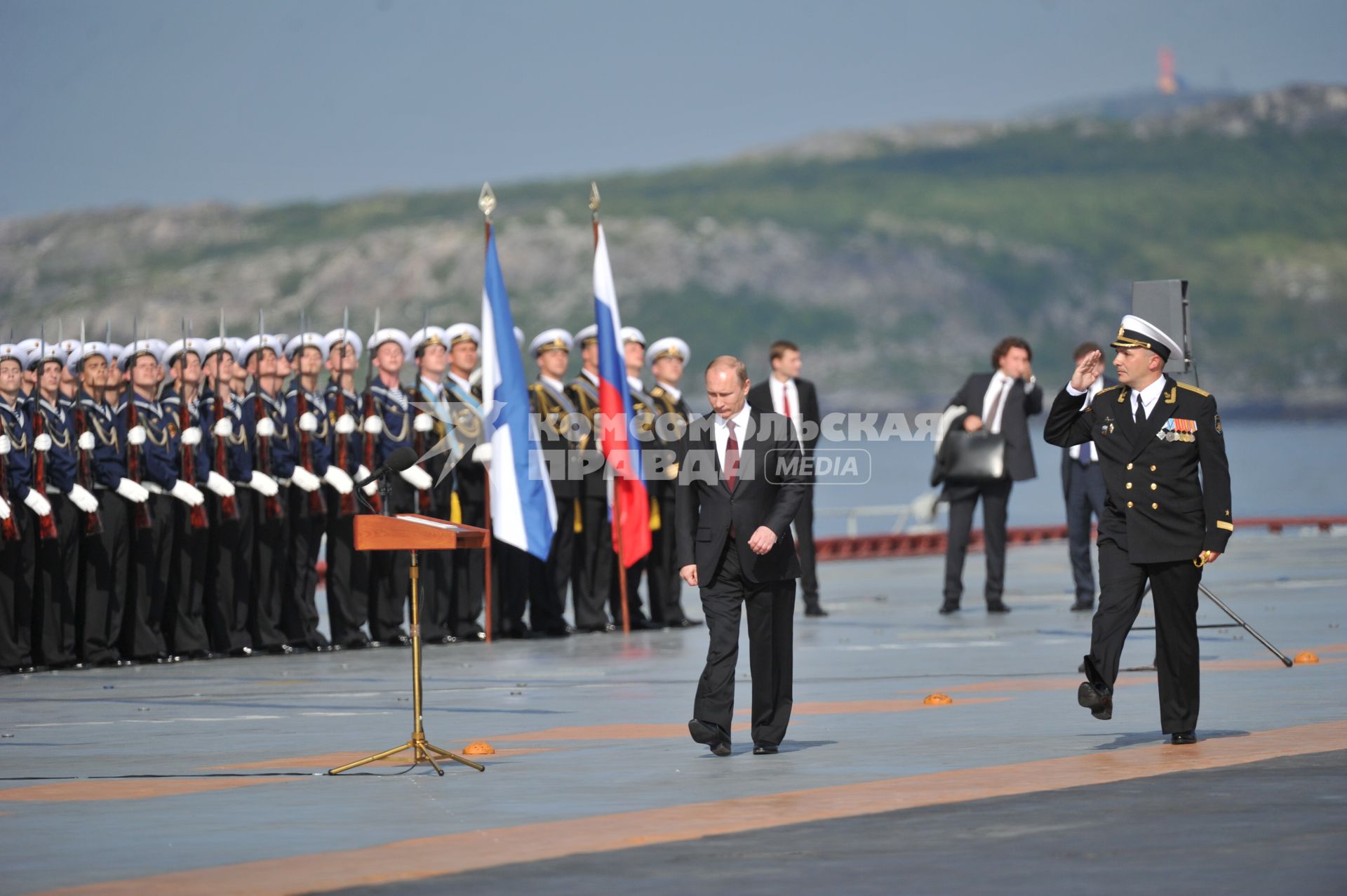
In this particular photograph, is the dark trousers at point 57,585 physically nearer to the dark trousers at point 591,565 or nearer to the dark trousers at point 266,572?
the dark trousers at point 266,572

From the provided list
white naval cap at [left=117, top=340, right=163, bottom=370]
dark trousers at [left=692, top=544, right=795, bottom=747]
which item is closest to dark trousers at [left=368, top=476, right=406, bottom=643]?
white naval cap at [left=117, top=340, right=163, bottom=370]

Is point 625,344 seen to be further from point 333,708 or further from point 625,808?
point 625,808

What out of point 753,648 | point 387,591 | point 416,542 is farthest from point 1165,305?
point 387,591

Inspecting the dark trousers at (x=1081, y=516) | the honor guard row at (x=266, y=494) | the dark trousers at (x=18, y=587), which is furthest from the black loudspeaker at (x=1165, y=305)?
the dark trousers at (x=18, y=587)

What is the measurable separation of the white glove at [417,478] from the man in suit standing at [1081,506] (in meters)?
5.09

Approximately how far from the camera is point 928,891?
6746 millimetres

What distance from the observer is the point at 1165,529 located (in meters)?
10.2

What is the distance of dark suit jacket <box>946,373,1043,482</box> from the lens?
1931 cm

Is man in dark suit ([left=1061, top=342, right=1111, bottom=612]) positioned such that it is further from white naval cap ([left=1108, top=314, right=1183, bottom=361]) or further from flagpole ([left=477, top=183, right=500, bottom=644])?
white naval cap ([left=1108, top=314, right=1183, bottom=361])

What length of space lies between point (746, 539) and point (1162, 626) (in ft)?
6.22

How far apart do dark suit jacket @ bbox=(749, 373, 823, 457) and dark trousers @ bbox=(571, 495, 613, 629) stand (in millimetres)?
1486

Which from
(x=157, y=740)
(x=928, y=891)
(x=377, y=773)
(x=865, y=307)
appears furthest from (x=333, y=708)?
(x=865, y=307)

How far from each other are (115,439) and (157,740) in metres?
4.79

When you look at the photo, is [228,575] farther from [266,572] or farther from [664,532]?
[664,532]
